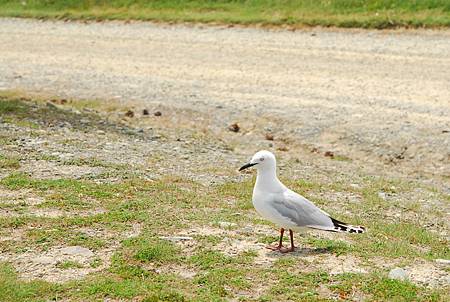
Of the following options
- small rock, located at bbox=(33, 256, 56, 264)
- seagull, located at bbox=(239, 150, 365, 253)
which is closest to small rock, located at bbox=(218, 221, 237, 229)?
seagull, located at bbox=(239, 150, 365, 253)

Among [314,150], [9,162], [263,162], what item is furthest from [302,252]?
[314,150]

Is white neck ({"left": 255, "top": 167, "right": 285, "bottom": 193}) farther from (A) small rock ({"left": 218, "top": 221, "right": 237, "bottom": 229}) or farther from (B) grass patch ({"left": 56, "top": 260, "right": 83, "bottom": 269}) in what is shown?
(B) grass patch ({"left": 56, "top": 260, "right": 83, "bottom": 269})

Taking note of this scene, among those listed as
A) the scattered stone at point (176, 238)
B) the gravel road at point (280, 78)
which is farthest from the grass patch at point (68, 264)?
the gravel road at point (280, 78)

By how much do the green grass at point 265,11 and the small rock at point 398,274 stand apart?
46.7ft

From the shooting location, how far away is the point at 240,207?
9.10 m

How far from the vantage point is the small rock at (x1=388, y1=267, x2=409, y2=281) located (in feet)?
22.6

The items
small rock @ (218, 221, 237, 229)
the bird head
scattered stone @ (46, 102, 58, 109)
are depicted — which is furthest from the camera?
scattered stone @ (46, 102, 58, 109)

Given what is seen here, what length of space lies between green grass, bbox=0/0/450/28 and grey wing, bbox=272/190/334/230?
14.0m

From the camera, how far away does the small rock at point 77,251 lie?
293 inches

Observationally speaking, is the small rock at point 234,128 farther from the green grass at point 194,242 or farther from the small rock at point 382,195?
the small rock at point 382,195

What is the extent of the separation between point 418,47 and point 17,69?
28.8ft

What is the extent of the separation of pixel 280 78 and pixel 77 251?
32.6ft

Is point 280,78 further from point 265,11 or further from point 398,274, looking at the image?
point 398,274

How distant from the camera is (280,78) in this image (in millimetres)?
16875
